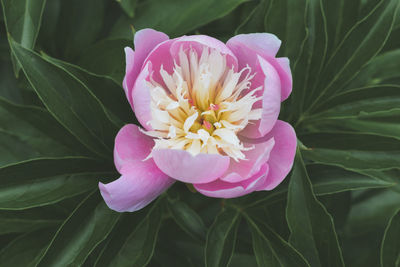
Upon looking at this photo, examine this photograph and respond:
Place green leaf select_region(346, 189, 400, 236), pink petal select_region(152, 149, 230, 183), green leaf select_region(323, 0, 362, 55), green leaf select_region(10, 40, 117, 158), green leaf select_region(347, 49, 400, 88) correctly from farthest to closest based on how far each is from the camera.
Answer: green leaf select_region(346, 189, 400, 236), green leaf select_region(347, 49, 400, 88), green leaf select_region(323, 0, 362, 55), green leaf select_region(10, 40, 117, 158), pink petal select_region(152, 149, 230, 183)

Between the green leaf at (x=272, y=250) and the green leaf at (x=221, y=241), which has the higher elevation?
the green leaf at (x=221, y=241)

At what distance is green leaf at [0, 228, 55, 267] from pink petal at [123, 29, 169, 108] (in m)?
0.42

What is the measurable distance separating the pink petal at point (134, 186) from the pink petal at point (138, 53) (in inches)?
4.2

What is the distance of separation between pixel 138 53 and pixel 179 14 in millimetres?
321

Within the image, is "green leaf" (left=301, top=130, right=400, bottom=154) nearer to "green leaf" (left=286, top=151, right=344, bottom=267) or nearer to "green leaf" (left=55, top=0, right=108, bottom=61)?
"green leaf" (left=286, top=151, right=344, bottom=267)

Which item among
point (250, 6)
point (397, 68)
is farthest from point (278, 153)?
point (397, 68)

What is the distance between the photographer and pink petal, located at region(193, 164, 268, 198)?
0.72 meters

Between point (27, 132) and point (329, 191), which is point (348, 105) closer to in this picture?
point (329, 191)

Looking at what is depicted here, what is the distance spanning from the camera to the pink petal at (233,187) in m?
0.72

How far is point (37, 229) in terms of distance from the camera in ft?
3.36

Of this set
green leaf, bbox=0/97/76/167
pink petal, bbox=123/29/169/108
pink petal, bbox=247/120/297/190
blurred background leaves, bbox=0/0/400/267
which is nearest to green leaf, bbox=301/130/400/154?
blurred background leaves, bbox=0/0/400/267

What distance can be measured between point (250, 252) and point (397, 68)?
564 mm

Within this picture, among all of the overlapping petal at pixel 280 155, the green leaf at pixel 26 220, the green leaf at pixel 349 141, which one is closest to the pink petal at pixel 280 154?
the overlapping petal at pixel 280 155

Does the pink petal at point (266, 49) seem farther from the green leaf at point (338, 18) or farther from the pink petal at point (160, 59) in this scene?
the green leaf at point (338, 18)
